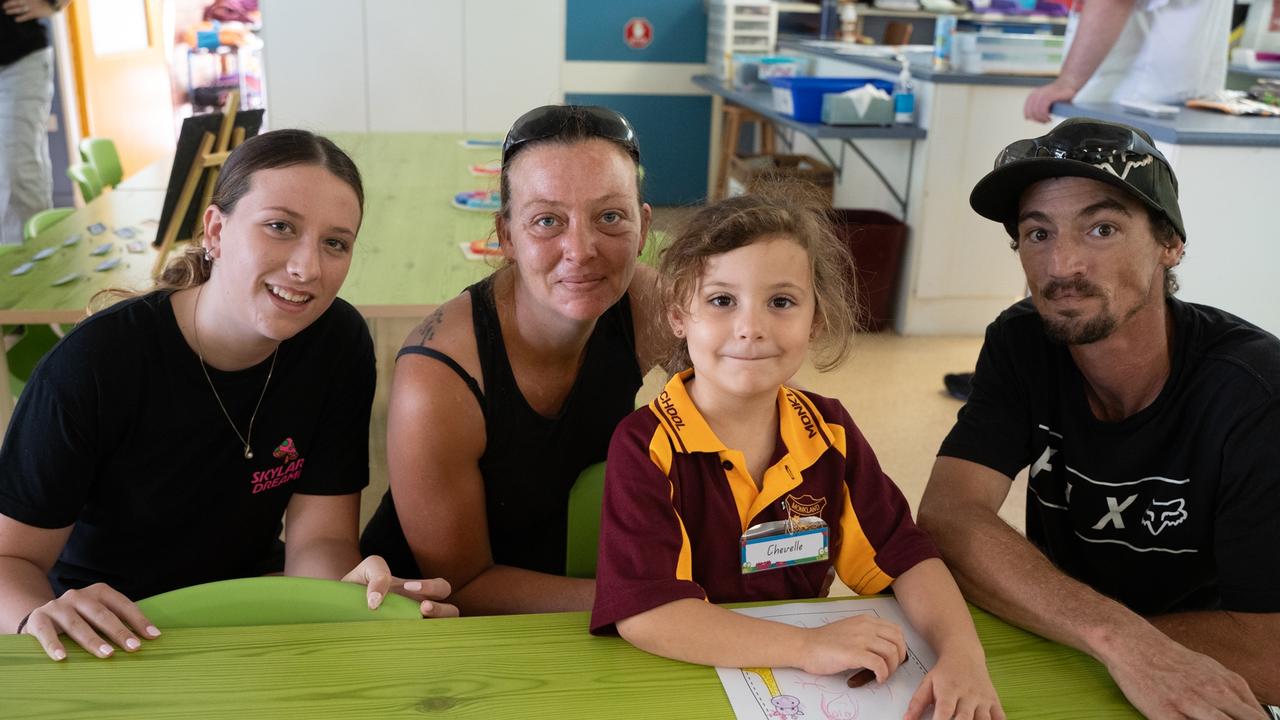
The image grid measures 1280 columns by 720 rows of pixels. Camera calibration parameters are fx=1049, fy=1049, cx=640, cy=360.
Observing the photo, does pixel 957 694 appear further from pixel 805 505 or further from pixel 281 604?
pixel 281 604

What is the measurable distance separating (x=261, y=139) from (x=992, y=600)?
1190 millimetres

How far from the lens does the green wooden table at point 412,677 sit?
1.03m

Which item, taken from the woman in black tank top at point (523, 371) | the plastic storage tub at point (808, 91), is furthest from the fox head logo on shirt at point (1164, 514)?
the plastic storage tub at point (808, 91)

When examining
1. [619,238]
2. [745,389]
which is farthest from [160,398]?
[745,389]

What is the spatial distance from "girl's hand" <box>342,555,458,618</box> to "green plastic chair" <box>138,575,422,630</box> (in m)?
0.02

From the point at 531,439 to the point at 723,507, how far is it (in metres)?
0.41

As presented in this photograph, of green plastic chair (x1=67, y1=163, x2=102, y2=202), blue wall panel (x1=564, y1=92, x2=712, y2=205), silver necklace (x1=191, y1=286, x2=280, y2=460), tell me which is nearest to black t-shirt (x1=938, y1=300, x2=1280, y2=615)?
silver necklace (x1=191, y1=286, x2=280, y2=460)

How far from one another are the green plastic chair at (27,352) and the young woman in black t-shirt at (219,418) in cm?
133

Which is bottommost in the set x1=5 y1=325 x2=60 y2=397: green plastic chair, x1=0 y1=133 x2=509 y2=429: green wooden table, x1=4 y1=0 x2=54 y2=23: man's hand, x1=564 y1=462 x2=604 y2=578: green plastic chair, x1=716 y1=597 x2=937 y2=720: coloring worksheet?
x1=5 y1=325 x2=60 y2=397: green plastic chair

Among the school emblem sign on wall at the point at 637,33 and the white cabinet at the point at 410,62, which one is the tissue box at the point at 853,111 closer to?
the white cabinet at the point at 410,62

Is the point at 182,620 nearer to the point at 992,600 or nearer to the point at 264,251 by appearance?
the point at 264,251

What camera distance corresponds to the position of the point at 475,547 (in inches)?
61.6

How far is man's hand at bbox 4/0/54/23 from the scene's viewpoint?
389 cm

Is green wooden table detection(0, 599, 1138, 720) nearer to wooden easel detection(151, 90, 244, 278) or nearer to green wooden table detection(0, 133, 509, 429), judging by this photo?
green wooden table detection(0, 133, 509, 429)
